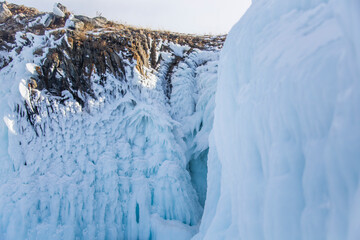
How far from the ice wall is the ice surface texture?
3712mm

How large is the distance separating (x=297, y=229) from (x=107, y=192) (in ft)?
18.3

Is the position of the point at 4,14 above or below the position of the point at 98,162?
above

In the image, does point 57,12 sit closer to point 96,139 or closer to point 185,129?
point 96,139

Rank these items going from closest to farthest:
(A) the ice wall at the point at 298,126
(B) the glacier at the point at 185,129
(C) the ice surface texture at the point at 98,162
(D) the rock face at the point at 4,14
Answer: (A) the ice wall at the point at 298,126 < (B) the glacier at the point at 185,129 < (C) the ice surface texture at the point at 98,162 < (D) the rock face at the point at 4,14

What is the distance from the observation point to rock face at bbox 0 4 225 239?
6.37 metres

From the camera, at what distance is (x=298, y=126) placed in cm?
212

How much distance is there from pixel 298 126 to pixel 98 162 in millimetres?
5835

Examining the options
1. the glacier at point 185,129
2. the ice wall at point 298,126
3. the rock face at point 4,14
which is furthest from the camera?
the rock face at point 4,14

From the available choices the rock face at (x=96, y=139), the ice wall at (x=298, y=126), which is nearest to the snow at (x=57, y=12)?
the rock face at (x=96, y=139)

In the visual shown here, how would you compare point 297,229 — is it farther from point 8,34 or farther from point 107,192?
point 8,34

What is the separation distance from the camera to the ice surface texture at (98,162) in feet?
20.7

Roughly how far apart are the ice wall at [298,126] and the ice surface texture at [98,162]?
371 centimetres

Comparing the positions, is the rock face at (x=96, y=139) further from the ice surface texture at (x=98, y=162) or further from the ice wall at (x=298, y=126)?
the ice wall at (x=298, y=126)

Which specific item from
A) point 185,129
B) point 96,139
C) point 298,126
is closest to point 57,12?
point 96,139
